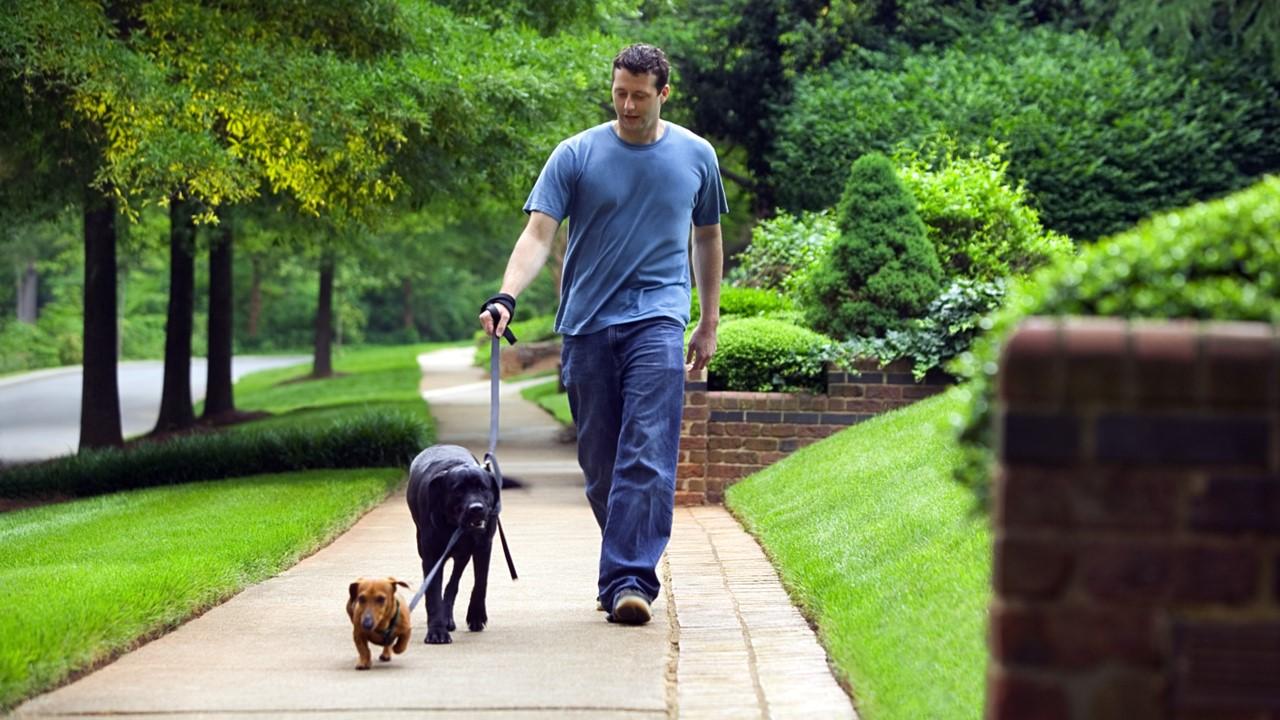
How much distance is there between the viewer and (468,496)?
5.77 m

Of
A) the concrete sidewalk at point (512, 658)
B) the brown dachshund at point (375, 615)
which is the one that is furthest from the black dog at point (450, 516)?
the brown dachshund at point (375, 615)

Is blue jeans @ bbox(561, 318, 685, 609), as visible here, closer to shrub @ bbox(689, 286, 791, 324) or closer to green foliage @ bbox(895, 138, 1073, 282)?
green foliage @ bbox(895, 138, 1073, 282)

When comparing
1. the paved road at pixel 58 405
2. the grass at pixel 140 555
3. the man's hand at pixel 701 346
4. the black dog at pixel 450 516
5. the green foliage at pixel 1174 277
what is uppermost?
the green foliage at pixel 1174 277

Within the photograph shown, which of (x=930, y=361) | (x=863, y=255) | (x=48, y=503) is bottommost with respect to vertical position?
(x=48, y=503)

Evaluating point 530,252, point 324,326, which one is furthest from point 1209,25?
point 324,326

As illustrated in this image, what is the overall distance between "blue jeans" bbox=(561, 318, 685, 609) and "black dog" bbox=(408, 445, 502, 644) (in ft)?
2.06

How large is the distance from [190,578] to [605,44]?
992cm

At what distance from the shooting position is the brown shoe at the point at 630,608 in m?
6.27

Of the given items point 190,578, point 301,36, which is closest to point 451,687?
point 190,578

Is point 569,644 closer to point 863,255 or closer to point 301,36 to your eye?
point 863,255

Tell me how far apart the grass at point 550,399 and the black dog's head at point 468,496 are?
57.3 ft

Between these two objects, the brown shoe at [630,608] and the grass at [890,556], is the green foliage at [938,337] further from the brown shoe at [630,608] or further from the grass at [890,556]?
the brown shoe at [630,608]

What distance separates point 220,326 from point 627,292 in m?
18.4

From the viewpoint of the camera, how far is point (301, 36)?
47.1ft
